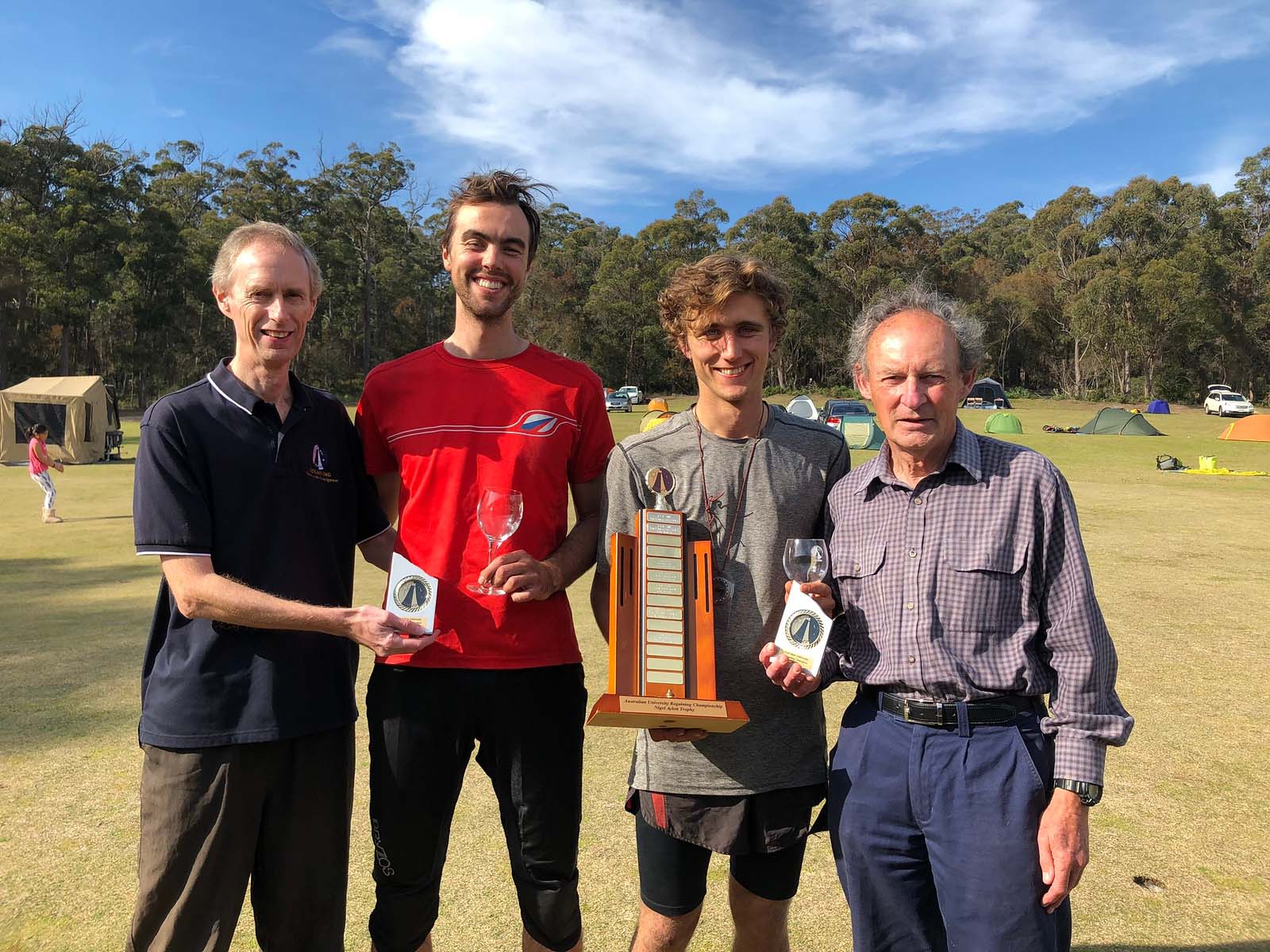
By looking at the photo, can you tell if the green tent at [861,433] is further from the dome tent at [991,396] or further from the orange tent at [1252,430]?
the dome tent at [991,396]

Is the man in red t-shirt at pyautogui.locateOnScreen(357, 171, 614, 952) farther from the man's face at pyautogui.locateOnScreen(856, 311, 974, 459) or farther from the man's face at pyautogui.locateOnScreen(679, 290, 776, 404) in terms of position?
the man's face at pyautogui.locateOnScreen(856, 311, 974, 459)

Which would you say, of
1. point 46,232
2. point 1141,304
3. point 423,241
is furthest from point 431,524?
point 423,241

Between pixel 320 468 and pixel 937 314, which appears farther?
pixel 320 468

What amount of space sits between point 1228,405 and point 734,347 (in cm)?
5323

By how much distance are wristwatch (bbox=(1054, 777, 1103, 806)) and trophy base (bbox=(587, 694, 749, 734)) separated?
0.84 metres

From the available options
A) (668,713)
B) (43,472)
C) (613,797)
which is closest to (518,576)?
(668,713)

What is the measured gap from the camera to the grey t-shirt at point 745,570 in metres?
2.69

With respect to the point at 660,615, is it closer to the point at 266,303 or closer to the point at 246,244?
the point at 266,303

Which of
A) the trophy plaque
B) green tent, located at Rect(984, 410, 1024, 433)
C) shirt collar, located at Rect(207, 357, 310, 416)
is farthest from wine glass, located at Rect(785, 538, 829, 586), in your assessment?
green tent, located at Rect(984, 410, 1024, 433)

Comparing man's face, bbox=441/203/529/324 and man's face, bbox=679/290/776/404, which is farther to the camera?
man's face, bbox=441/203/529/324

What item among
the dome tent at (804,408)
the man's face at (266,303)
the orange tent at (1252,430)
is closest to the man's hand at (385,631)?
the man's face at (266,303)

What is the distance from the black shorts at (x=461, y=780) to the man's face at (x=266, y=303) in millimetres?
1114

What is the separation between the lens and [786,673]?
2449 mm

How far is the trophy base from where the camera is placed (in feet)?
7.77
